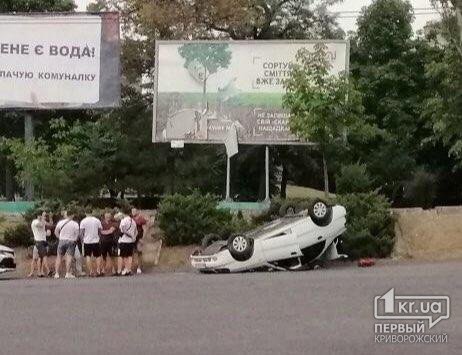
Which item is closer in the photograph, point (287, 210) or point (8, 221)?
point (287, 210)

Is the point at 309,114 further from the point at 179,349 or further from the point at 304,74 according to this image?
the point at 179,349

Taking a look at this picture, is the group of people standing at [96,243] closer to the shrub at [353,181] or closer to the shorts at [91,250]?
the shorts at [91,250]

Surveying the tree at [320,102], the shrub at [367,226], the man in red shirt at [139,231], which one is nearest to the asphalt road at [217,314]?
the man in red shirt at [139,231]

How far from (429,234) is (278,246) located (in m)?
5.44

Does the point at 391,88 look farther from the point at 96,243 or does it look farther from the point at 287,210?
the point at 96,243

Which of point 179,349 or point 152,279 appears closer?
point 179,349

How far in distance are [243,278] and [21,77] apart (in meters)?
15.0

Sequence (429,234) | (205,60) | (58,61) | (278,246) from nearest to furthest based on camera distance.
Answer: (278,246) → (429,234) → (205,60) → (58,61)

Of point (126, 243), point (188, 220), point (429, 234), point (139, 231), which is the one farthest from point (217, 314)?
point (429, 234)

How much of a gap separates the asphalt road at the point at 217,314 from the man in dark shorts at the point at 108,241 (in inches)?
95.7

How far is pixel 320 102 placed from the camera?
1037 inches

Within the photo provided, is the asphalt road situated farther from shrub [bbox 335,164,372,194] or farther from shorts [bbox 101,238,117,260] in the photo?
shrub [bbox 335,164,372,194]

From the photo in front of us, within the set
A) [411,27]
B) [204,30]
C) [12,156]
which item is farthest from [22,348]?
[411,27]

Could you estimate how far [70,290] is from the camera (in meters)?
16.9
